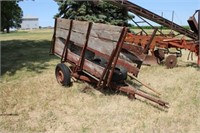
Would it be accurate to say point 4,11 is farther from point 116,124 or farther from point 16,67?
point 116,124

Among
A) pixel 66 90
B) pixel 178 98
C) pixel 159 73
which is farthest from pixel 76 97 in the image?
pixel 159 73

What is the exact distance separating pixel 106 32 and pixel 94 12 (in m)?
13.1

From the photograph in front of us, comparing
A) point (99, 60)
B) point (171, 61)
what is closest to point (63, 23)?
point (99, 60)

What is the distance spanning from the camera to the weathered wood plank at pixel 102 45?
6.12m

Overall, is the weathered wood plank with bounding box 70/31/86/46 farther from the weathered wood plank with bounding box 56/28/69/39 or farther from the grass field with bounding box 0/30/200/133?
the grass field with bounding box 0/30/200/133

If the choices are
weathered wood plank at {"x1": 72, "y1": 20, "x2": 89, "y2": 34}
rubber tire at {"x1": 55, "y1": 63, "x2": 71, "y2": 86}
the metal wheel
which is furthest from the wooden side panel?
the metal wheel

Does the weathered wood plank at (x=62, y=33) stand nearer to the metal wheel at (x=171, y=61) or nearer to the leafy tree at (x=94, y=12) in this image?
the metal wheel at (x=171, y=61)

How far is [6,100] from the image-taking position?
6340 millimetres

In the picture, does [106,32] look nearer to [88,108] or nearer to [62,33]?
[88,108]

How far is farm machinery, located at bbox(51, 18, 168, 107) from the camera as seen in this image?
608 cm

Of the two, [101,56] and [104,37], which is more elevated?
[104,37]

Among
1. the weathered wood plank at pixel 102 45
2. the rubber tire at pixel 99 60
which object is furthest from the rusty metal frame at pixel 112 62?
the rubber tire at pixel 99 60

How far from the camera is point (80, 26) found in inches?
277

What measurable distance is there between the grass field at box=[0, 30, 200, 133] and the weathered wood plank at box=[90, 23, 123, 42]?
1.40 meters
